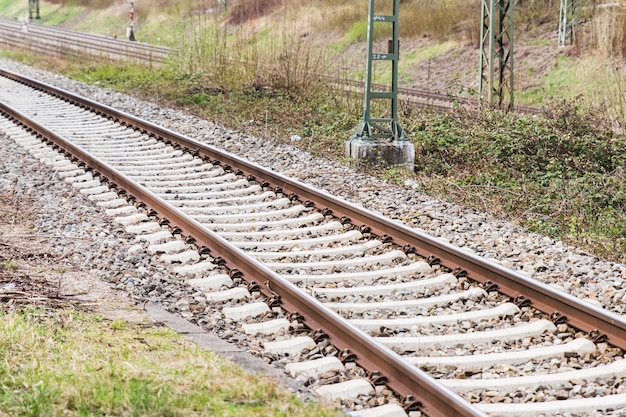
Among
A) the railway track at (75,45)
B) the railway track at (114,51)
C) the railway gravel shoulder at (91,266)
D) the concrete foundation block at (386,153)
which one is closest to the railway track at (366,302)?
the railway gravel shoulder at (91,266)

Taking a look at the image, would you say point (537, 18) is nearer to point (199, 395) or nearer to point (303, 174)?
point (303, 174)

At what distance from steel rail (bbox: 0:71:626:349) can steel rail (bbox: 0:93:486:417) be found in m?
1.40

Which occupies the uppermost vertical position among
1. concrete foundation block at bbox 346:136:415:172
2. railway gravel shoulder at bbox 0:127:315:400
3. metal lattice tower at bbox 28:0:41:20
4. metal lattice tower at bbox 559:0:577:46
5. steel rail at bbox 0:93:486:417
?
metal lattice tower at bbox 28:0:41:20

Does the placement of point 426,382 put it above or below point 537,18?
below

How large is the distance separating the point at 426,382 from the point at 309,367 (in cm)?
85

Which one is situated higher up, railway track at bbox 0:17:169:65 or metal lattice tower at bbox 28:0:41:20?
metal lattice tower at bbox 28:0:41:20

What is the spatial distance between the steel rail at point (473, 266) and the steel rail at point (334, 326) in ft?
4.59

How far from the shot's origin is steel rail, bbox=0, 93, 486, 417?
4.32 metres

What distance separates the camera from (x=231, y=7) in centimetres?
4100

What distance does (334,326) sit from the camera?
5387mm

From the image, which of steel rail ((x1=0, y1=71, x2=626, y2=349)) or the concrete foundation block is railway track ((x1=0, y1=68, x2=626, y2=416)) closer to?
steel rail ((x1=0, y1=71, x2=626, y2=349))

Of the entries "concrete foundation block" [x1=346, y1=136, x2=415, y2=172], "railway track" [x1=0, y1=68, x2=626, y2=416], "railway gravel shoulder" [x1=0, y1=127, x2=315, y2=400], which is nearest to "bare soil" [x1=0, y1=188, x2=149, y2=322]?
"railway gravel shoulder" [x1=0, y1=127, x2=315, y2=400]

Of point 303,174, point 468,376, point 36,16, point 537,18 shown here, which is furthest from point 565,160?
point 36,16

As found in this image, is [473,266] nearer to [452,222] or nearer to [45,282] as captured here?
[452,222]
